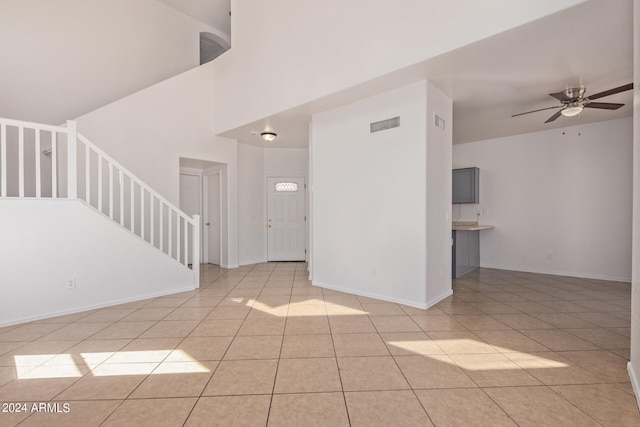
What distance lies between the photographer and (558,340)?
107 inches

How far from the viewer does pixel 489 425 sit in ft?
5.39

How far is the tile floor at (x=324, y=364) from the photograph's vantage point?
174 cm

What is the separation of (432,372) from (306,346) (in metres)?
1.08

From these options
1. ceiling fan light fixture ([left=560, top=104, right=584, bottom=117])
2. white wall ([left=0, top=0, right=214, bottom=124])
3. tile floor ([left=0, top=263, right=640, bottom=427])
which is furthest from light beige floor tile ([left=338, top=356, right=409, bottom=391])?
white wall ([left=0, top=0, right=214, bottom=124])

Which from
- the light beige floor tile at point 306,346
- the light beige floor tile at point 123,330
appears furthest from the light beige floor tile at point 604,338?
the light beige floor tile at point 123,330

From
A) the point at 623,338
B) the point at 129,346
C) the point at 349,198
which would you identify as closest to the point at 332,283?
the point at 349,198

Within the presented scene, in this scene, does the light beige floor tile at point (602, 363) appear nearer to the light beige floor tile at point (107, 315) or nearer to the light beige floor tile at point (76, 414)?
the light beige floor tile at point (76, 414)

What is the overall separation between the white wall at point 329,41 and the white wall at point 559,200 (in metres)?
4.17

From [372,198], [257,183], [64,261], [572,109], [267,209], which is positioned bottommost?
[64,261]

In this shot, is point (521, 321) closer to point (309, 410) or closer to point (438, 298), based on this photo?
point (438, 298)

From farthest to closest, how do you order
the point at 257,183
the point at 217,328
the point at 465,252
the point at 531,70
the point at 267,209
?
the point at 267,209 < the point at 257,183 < the point at 465,252 < the point at 531,70 < the point at 217,328

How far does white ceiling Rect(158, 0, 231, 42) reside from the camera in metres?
6.29

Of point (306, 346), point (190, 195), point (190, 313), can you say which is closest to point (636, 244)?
point (306, 346)

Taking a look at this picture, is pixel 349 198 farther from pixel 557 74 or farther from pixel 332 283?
pixel 557 74
